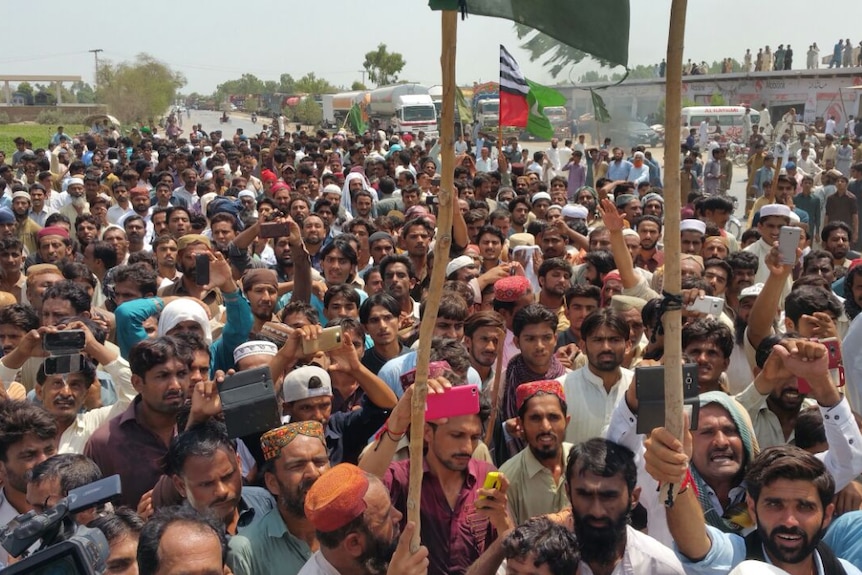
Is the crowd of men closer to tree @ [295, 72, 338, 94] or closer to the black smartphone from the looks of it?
the black smartphone

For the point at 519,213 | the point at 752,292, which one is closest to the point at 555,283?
the point at 752,292

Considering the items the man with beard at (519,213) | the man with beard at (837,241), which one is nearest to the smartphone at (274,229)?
the man with beard at (519,213)

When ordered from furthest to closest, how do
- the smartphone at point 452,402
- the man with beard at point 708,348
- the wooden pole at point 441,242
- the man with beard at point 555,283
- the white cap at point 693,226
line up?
the white cap at point 693,226, the man with beard at point 555,283, the man with beard at point 708,348, the smartphone at point 452,402, the wooden pole at point 441,242

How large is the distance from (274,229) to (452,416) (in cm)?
287

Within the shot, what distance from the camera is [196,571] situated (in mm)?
2570

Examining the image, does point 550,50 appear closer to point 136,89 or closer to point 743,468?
point 743,468

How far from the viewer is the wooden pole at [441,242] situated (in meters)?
2.14

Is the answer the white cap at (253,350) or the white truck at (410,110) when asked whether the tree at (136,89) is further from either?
the white cap at (253,350)

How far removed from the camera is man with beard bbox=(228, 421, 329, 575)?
2.96 m

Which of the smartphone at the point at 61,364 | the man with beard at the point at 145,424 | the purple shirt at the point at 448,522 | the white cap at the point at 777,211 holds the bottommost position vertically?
the purple shirt at the point at 448,522

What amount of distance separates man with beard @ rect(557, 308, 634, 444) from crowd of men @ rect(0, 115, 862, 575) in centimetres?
1

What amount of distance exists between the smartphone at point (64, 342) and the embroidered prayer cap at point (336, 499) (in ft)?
5.97

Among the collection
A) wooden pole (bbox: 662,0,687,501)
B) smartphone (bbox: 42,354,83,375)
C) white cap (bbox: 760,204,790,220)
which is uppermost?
wooden pole (bbox: 662,0,687,501)

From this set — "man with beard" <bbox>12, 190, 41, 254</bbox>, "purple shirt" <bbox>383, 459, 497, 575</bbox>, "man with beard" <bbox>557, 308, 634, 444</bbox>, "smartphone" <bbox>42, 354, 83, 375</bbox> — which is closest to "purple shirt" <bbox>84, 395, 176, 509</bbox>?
"smartphone" <bbox>42, 354, 83, 375</bbox>
